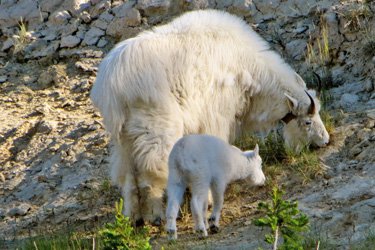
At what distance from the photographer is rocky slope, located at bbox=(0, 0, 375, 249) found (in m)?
7.02

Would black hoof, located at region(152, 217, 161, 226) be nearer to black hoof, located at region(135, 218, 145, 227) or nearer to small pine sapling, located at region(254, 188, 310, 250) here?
black hoof, located at region(135, 218, 145, 227)

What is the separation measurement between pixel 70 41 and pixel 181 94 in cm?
459

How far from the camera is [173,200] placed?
20.6 feet

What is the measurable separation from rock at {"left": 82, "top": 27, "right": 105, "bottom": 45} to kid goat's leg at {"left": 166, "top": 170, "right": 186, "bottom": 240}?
5.32 meters

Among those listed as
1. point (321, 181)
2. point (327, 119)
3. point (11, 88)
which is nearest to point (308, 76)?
point (327, 119)

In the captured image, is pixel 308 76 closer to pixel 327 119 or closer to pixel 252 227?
pixel 327 119

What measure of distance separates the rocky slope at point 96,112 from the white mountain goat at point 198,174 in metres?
0.29

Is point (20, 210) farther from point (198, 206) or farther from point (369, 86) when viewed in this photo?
point (369, 86)

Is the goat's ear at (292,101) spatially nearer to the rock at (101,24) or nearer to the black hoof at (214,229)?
the black hoof at (214,229)

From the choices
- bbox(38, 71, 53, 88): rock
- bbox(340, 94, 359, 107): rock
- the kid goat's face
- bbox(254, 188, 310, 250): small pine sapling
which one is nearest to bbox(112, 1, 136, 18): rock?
bbox(38, 71, 53, 88): rock

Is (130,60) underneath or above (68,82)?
above

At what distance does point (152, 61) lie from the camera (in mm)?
7152

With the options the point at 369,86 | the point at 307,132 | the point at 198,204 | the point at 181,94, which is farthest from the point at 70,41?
the point at 198,204

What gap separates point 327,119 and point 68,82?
4470mm
